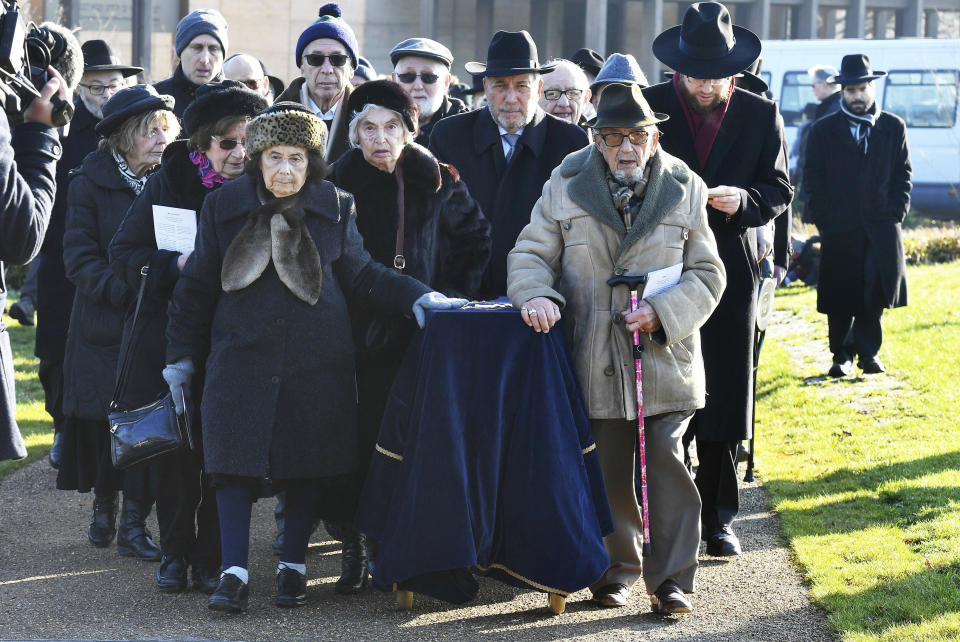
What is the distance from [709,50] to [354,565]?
2711 mm

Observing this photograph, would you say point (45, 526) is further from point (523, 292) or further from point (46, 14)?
point (46, 14)

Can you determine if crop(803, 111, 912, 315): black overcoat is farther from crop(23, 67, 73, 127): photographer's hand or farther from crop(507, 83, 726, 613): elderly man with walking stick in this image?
crop(23, 67, 73, 127): photographer's hand

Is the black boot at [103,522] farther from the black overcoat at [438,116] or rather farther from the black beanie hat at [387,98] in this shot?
the black overcoat at [438,116]

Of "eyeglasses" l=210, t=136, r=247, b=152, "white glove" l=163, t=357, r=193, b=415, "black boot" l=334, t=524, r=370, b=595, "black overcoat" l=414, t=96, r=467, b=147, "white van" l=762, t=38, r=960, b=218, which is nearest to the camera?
"white glove" l=163, t=357, r=193, b=415

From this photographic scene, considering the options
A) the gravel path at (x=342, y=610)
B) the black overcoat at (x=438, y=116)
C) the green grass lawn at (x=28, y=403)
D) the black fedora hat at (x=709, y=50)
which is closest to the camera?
the gravel path at (x=342, y=610)

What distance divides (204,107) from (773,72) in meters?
19.3

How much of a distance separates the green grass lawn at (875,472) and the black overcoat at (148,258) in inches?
110

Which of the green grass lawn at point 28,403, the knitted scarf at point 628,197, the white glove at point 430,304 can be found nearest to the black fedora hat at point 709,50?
the knitted scarf at point 628,197

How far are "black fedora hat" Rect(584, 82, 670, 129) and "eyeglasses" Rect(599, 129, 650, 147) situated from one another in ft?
0.20

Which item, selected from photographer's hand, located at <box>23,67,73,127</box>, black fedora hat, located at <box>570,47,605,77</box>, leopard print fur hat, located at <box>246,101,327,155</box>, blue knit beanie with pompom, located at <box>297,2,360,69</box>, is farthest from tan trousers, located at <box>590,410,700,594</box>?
black fedora hat, located at <box>570,47,605,77</box>

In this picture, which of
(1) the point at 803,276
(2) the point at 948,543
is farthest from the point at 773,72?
(2) the point at 948,543

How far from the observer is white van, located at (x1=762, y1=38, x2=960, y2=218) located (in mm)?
22188

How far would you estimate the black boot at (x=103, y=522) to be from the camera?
6.28 metres

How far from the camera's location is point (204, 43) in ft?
26.1
